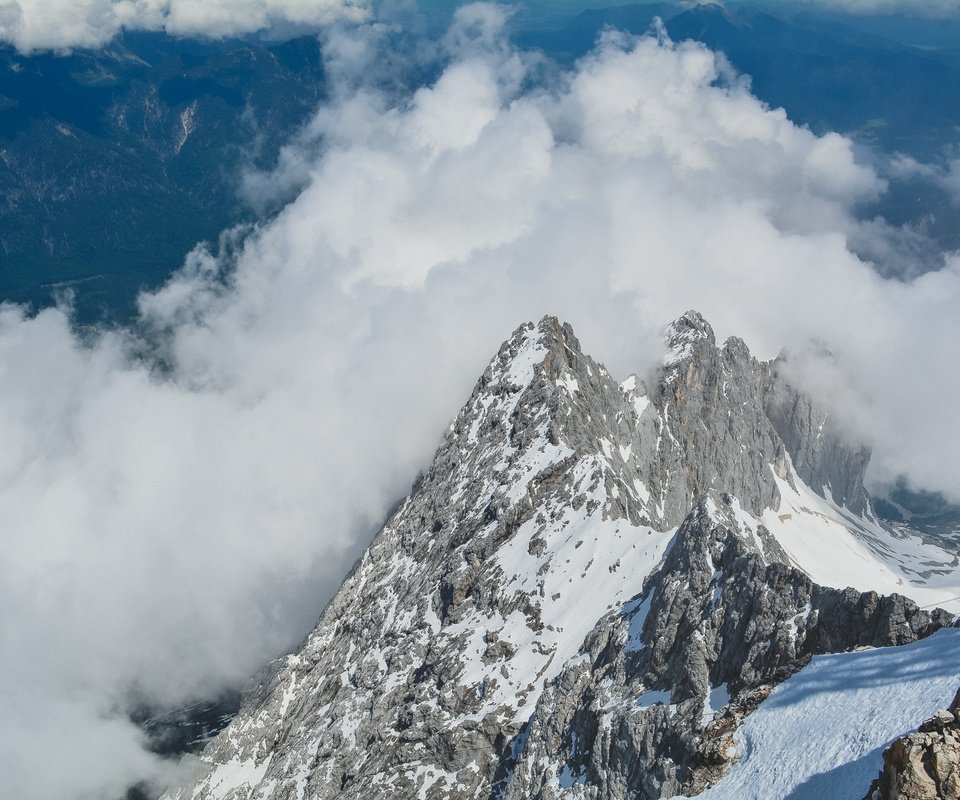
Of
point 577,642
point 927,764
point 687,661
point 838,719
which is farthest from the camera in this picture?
point 577,642

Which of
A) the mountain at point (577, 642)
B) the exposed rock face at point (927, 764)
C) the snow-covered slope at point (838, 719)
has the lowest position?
the mountain at point (577, 642)

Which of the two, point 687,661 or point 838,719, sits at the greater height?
point 838,719

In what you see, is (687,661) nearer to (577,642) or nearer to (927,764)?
(577,642)

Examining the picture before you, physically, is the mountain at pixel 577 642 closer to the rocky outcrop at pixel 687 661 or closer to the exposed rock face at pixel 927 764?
the rocky outcrop at pixel 687 661

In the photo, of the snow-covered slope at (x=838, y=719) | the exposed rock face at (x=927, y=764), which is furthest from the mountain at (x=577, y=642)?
the exposed rock face at (x=927, y=764)

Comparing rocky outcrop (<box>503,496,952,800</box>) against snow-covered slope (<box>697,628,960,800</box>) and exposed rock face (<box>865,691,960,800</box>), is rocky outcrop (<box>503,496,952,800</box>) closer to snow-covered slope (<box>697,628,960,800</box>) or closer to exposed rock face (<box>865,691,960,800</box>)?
snow-covered slope (<box>697,628,960,800</box>)

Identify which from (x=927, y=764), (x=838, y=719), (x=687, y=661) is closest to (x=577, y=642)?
(x=687, y=661)

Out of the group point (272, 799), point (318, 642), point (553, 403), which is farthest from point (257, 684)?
point (553, 403)
